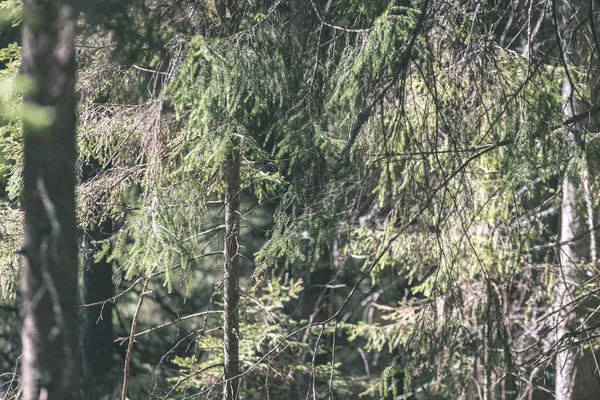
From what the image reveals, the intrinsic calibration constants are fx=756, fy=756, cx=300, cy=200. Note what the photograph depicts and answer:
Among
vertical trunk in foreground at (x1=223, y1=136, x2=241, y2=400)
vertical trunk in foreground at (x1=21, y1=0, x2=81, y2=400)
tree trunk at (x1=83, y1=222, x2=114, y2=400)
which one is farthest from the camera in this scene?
tree trunk at (x1=83, y1=222, x2=114, y2=400)

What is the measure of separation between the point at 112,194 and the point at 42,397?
374 cm

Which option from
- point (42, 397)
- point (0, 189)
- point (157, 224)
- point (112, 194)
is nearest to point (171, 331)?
point (0, 189)

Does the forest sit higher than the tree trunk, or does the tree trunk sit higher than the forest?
the forest

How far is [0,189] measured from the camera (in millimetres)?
13336

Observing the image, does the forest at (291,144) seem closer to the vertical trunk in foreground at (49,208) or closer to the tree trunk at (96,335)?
the vertical trunk in foreground at (49,208)

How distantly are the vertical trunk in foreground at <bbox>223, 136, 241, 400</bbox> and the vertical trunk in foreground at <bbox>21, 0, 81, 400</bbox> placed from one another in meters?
3.19

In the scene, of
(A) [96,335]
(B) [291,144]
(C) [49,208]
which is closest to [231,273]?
(B) [291,144]

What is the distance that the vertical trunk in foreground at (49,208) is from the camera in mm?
2744

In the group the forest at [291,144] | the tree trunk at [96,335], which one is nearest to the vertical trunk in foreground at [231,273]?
the forest at [291,144]

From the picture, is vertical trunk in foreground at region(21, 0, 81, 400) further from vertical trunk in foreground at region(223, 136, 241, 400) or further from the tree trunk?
the tree trunk

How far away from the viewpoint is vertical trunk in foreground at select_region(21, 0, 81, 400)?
2.74m

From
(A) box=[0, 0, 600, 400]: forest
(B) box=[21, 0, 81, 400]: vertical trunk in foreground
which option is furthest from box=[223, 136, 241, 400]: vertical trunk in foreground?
(B) box=[21, 0, 81, 400]: vertical trunk in foreground

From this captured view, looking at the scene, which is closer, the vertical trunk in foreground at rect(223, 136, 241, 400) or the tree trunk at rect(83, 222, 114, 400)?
the vertical trunk in foreground at rect(223, 136, 241, 400)

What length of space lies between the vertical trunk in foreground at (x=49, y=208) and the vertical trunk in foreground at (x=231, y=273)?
10.5 ft
